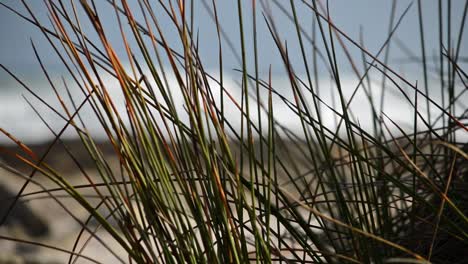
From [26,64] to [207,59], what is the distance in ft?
1.95

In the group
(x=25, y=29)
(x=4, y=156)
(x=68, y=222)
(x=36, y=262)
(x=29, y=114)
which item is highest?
(x=25, y=29)

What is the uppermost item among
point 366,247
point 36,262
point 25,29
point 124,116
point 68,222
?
point 25,29

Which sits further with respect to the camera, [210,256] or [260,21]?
[260,21]

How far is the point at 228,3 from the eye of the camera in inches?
94.7

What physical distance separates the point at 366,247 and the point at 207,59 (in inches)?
80.3

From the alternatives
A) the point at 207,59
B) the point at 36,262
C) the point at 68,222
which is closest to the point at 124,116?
the point at 207,59

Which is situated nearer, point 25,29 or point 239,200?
point 239,200

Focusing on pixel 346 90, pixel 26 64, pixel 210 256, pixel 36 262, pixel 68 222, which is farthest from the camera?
pixel 346 90

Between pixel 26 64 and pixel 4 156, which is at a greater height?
pixel 26 64

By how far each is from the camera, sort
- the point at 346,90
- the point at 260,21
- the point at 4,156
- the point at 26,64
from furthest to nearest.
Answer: the point at 346,90 → the point at 260,21 → the point at 26,64 → the point at 4,156

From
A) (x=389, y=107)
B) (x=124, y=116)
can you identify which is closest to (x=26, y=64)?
(x=124, y=116)

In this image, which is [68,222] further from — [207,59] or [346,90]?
[346,90]

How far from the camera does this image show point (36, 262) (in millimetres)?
1379

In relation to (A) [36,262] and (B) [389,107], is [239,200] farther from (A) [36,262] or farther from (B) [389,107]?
(B) [389,107]
